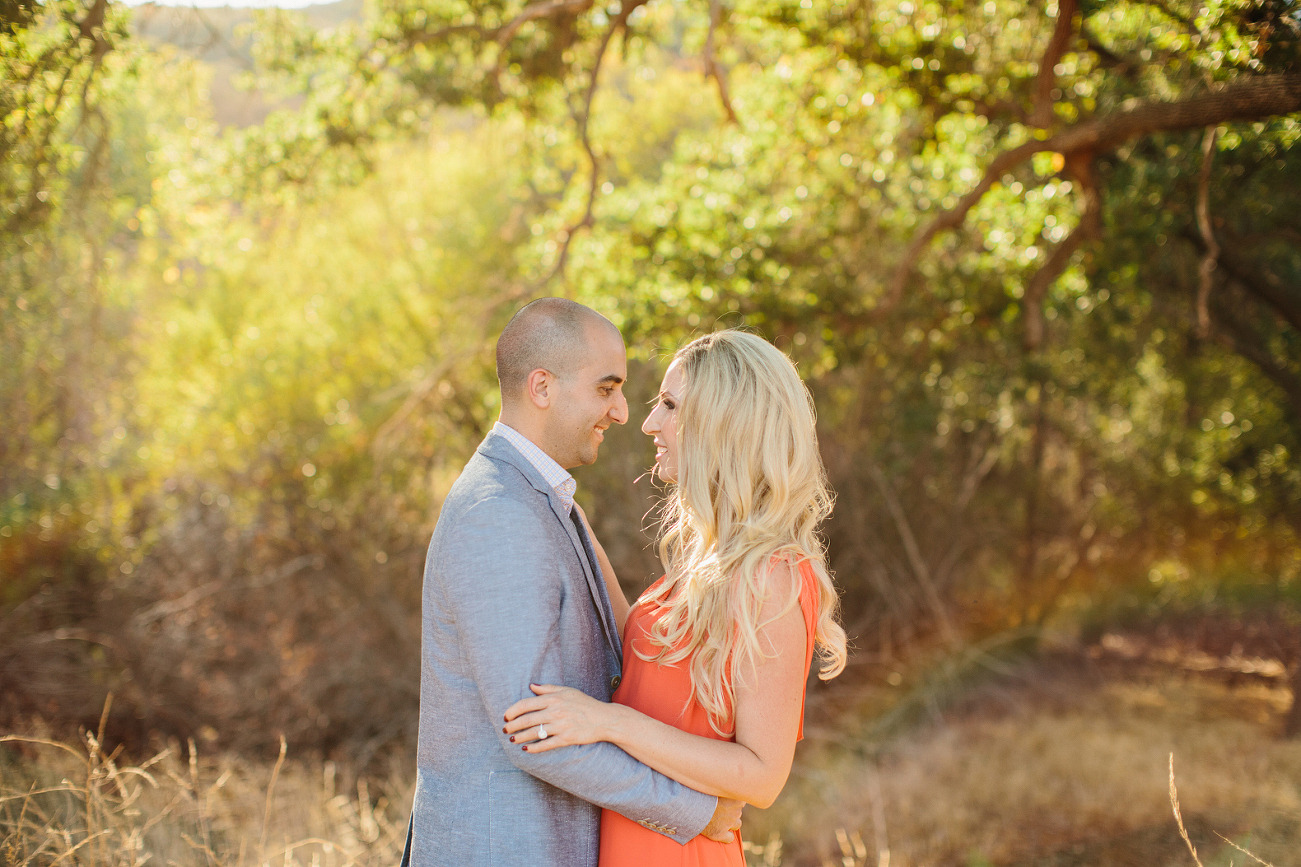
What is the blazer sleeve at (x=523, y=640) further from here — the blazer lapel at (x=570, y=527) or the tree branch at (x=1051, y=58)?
the tree branch at (x=1051, y=58)

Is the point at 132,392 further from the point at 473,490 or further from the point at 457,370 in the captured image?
the point at 473,490

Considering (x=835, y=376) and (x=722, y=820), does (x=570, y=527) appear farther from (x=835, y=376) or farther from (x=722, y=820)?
(x=835, y=376)

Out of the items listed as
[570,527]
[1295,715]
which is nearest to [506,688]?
[570,527]

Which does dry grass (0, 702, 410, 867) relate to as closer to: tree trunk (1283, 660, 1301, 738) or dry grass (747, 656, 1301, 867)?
dry grass (747, 656, 1301, 867)

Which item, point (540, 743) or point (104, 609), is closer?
point (540, 743)

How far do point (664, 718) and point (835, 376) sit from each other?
7.58 metres

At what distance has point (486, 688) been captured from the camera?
1.79 meters

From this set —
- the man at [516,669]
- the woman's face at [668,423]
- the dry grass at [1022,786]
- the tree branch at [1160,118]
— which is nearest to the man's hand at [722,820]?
the man at [516,669]

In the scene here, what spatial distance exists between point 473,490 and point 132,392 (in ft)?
45.3

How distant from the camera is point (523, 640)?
1782mm

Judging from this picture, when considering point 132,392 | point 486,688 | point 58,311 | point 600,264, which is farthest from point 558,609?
point 132,392

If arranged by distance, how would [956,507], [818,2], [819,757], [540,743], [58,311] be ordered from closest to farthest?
[540,743] < [818,2] < [58,311] < [819,757] < [956,507]

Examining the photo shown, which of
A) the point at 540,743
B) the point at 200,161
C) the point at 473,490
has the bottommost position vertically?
the point at 540,743

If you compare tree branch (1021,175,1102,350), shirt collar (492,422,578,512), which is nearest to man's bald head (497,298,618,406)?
shirt collar (492,422,578,512)
